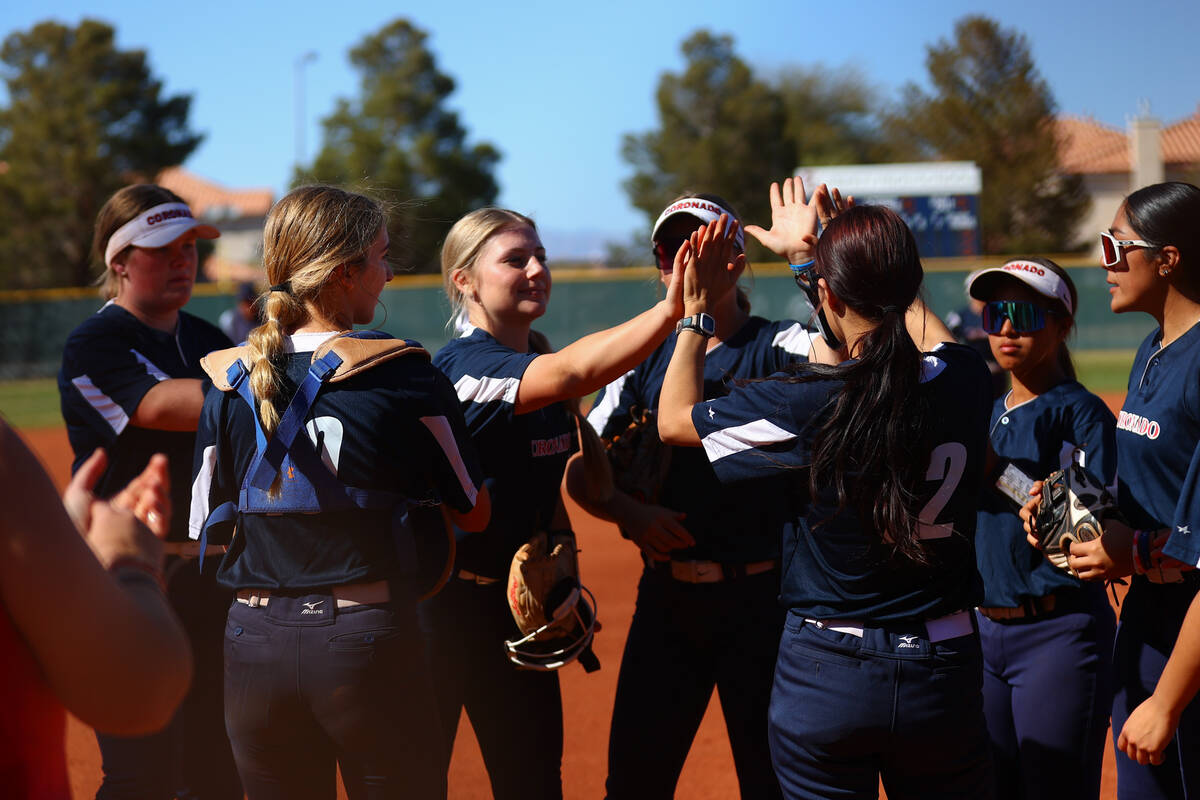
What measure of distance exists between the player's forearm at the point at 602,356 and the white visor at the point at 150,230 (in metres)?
1.75

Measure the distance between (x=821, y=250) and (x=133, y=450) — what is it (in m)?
2.61

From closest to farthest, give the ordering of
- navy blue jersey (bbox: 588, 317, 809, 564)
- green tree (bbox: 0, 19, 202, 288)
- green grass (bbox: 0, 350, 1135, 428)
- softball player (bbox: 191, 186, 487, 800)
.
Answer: softball player (bbox: 191, 186, 487, 800) < navy blue jersey (bbox: 588, 317, 809, 564) < green grass (bbox: 0, 350, 1135, 428) < green tree (bbox: 0, 19, 202, 288)

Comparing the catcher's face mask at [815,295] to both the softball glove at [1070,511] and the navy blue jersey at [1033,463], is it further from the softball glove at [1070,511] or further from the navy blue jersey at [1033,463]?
the navy blue jersey at [1033,463]

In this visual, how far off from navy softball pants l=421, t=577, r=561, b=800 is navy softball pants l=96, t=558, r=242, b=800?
90cm

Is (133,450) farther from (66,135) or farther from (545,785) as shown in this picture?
(66,135)

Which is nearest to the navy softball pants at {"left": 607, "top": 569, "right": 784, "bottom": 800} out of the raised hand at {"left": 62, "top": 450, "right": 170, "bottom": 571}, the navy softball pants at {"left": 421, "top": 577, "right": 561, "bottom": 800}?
the navy softball pants at {"left": 421, "top": 577, "right": 561, "bottom": 800}

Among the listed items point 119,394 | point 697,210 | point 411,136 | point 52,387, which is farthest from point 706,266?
point 411,136

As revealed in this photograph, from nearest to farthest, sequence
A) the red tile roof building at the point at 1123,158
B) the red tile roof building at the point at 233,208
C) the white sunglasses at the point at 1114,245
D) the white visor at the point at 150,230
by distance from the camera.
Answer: the white sunglasses at the point at 1114,245 → the white visor at the point at 150,230 → the red tile roof building at the point at 1123,158 → the red tile roof building at the point at 233,208

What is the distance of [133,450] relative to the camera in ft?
12.5

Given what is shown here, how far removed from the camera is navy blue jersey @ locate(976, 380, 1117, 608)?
131 inches

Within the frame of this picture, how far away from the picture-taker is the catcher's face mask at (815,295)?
112 inches

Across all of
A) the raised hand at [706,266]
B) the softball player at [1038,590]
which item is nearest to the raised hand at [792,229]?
the raised hand at [706,266]

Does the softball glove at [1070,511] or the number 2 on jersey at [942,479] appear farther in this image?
the softball glove at [1070,511]

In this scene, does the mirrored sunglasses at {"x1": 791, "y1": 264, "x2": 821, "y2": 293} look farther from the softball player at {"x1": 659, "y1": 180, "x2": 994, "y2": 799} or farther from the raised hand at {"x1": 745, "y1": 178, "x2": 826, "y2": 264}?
the softball player at {"x1": 659, "y1": 180, "x2": 994, "y2": 799}
